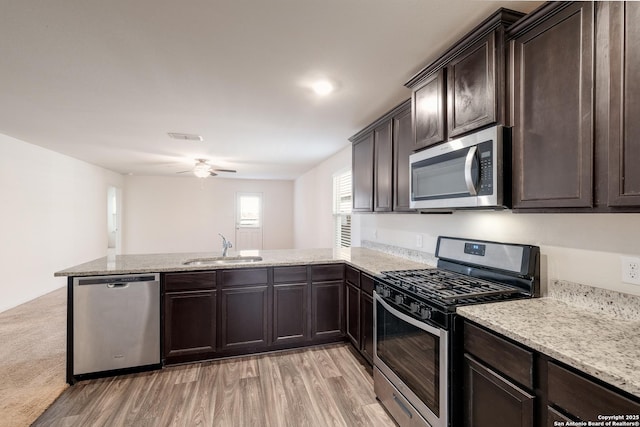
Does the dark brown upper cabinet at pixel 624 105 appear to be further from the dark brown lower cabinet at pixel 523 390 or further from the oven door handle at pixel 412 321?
the oven door handle at pixel 412 321

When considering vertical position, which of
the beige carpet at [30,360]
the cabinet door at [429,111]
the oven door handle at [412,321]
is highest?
the cabinet door at [429,111]

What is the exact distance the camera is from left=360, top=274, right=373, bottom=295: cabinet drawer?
2475mm

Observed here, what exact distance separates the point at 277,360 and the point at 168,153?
394 cm

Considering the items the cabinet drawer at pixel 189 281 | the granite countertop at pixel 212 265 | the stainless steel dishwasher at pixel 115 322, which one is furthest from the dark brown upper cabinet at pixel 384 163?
the stainless steel dishwasher at pixel 115 322

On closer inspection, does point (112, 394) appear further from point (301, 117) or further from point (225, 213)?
point (225, 213)

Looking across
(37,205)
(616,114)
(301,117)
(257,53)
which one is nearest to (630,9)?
(616,114)

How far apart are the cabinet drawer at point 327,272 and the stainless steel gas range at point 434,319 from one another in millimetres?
860

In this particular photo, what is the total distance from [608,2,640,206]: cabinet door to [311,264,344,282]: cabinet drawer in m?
2.24

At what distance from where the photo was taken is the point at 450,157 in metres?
1.84

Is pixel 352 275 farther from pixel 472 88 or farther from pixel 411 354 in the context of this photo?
pixel 472 88

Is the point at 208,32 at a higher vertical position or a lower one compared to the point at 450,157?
higher

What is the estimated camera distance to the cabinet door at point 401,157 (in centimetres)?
250

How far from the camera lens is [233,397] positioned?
2.21 metres

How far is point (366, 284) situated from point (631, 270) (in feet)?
5.41
